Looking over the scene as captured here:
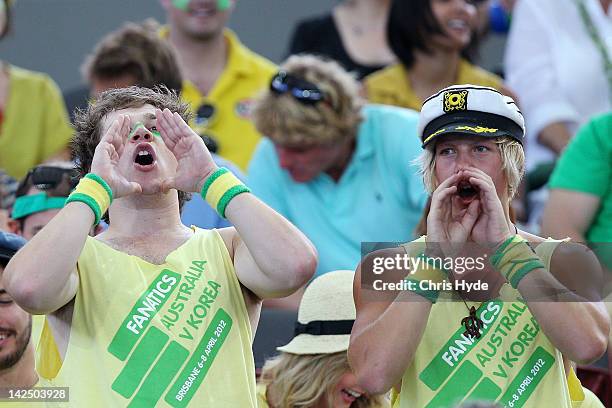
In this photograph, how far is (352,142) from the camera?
5762mm

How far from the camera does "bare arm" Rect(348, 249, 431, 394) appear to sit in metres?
3.37

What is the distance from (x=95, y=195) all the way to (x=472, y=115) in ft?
3.52

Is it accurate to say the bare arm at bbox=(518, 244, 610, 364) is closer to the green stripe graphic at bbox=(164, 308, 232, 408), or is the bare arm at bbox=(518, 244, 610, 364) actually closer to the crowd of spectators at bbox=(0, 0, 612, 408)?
the crowd of spectators at bbox=(0, 0, 612, 408)

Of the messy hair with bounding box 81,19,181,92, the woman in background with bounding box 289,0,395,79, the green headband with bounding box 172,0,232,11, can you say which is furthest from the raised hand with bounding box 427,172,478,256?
the woman in background with bounding box 289,0,395,79

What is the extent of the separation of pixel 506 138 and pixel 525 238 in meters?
0.29

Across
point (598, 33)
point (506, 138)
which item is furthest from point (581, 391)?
point (598, 33)

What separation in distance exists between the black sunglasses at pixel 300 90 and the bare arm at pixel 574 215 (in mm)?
1127

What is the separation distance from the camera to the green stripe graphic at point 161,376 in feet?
10.9

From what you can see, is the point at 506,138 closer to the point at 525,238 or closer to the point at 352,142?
the point at 525,238

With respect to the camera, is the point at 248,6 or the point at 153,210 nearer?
the point at 153,210

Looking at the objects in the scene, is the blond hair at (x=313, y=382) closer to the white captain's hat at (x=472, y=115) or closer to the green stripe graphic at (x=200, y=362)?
the green stripe graphic at (x=200, y=362)

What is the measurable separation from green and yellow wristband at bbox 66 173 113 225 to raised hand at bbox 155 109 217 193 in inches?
7.1

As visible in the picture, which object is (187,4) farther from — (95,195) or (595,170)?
(95,195)

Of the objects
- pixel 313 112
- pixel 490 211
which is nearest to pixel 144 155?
pixel 490 211
